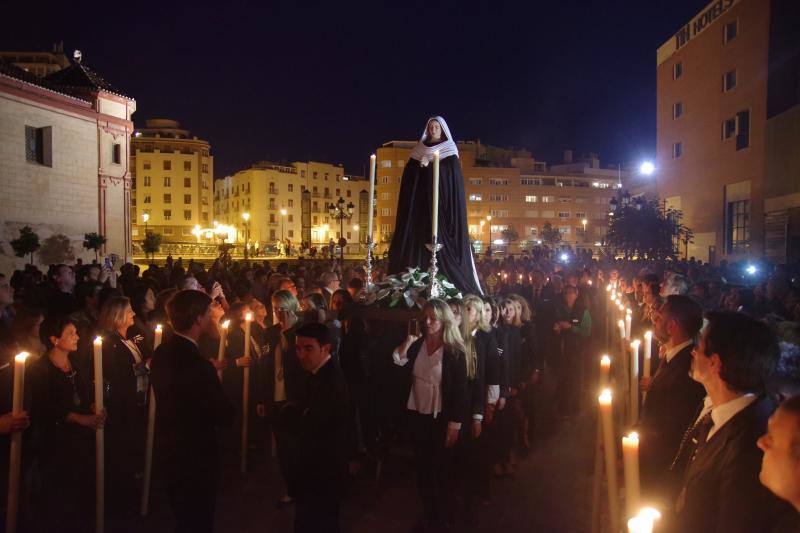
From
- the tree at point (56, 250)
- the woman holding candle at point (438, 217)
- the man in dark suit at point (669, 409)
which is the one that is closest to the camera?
the man in dark suit at point (669, 409)

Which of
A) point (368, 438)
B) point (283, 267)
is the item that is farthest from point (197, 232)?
point (368, 438)

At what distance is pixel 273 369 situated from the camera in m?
6.06

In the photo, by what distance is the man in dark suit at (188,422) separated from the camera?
4043 millimetres

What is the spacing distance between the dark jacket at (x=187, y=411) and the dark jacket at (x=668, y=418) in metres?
2.92

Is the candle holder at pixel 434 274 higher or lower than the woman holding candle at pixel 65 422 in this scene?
higher

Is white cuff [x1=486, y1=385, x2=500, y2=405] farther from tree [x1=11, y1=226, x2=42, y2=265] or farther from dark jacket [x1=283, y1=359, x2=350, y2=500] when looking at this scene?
tree [x1=11, y1=226, x2=42, y2=265]

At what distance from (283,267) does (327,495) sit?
437 inches

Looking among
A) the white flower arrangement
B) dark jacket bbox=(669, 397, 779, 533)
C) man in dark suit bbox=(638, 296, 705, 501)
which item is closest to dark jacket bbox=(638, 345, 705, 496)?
man in dark suit bbox=(638, 296, 705, 501)

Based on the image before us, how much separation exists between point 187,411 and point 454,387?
226cm

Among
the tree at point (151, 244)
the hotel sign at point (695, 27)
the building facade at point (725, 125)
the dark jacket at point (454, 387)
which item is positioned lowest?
the dark jacket at point (454, 387)

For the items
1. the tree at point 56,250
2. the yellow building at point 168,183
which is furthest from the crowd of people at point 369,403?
the yellow building at point 168,183

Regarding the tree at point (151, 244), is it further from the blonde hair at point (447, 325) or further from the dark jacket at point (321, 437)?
the dark jacket at point (321, 437)

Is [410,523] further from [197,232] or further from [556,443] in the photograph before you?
[197,232]

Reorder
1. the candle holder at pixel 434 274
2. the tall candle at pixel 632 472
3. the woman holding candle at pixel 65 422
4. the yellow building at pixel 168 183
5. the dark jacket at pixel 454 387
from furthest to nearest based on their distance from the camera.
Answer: the yellow building at pixel 168 183, the candle holder at pixel 434 274, the dark jacket at pixel 454 387, the woman holding candle at pixel 65 422, the tall candle at pixel 632 472
